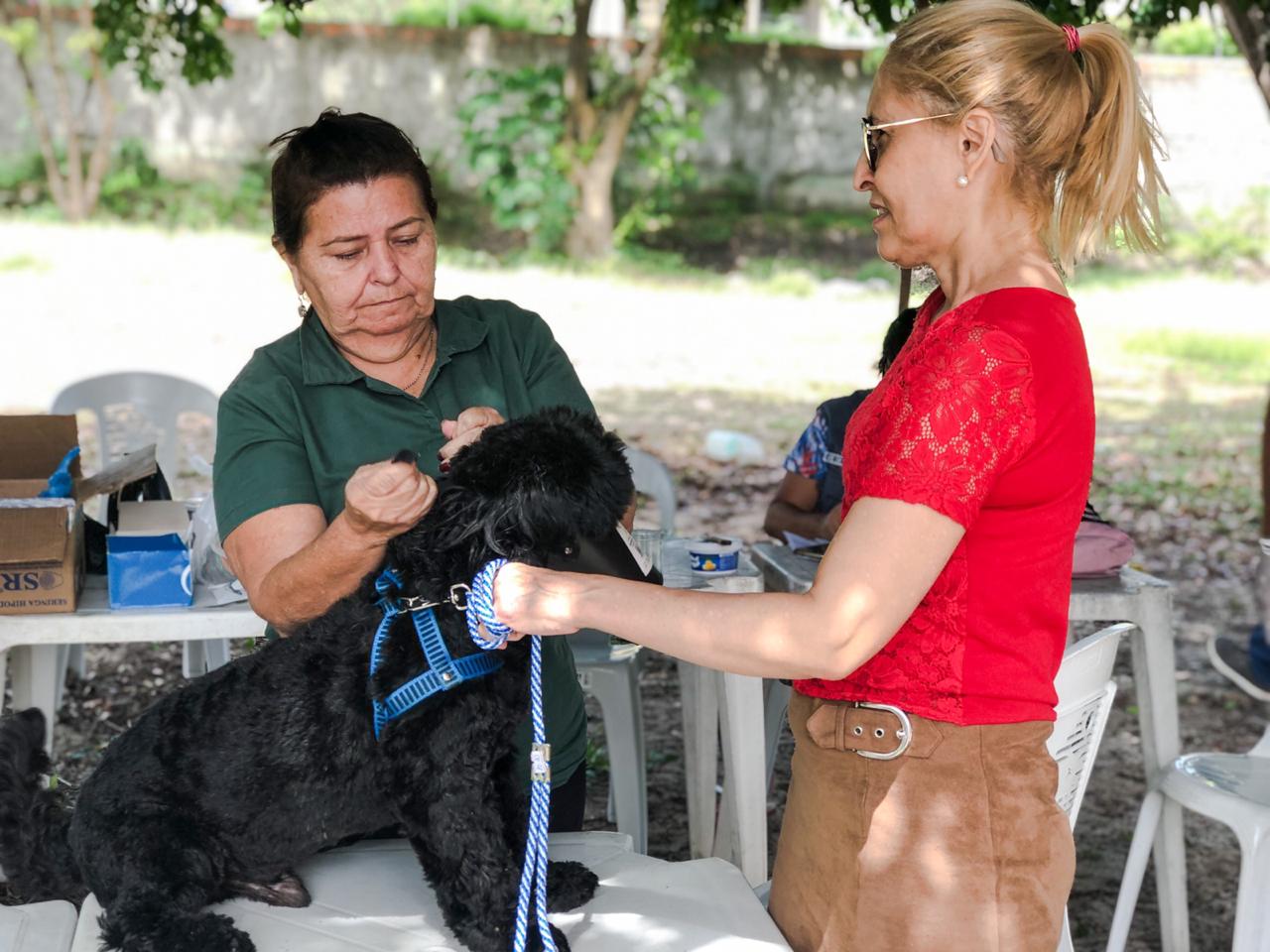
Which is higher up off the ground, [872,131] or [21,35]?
[21,35]

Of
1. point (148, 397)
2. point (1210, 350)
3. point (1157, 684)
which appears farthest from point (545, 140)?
point (1157, 684)

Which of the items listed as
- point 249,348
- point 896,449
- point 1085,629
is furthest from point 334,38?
point 896,449

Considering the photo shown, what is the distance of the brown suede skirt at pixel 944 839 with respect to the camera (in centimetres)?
185

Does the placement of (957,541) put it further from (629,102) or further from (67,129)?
(67,129)

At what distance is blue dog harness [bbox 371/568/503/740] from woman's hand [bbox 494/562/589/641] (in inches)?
9.4

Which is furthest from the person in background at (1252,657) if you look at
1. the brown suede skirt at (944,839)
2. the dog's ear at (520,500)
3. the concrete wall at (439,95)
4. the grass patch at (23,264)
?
the concrete wall at (439,95)

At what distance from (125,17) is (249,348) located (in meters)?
5.33

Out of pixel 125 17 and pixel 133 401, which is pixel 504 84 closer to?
pixel 125 17

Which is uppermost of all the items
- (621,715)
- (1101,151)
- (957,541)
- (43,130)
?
(43,130)

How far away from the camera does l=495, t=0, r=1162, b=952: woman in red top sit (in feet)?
5.56

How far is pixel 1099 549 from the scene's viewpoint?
151 inches

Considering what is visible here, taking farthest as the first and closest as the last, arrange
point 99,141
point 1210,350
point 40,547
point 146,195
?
point 146,195, point 99,141, point 1210,350, point 40,547

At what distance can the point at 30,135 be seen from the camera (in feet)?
56.6

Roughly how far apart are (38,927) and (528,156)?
50.3 ft
